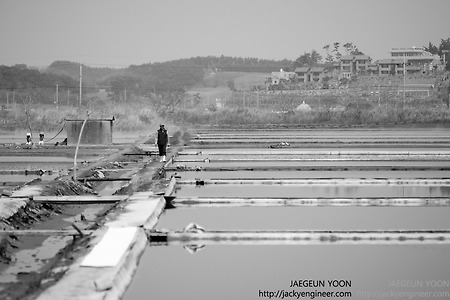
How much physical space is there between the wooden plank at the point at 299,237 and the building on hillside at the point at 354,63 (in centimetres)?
8403

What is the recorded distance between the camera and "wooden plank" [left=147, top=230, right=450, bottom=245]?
732 centimetres

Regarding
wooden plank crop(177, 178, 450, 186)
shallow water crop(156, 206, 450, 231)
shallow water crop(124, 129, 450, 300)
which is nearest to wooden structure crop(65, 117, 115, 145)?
shallow water crop(124, 129, 450, 300)

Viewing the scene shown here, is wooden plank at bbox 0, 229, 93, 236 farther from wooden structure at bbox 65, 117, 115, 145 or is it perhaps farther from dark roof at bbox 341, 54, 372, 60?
dark roof at bbox 341, 54, 372, 60

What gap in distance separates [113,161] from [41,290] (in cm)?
916

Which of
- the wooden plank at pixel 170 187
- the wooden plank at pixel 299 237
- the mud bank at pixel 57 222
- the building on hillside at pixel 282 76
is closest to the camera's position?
the mud bank at pixel 57 222

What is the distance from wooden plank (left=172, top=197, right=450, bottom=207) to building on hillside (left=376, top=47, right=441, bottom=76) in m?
68.4

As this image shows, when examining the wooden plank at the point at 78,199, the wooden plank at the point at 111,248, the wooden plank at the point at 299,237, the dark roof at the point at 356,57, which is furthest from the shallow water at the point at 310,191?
the dark roof at the point at 356,57

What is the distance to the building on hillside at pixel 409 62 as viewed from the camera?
85.8 meters

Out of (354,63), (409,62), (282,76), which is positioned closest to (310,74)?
(354,63)

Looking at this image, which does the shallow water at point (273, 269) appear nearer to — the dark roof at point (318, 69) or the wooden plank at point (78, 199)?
the wooden plank at point (78, 199)

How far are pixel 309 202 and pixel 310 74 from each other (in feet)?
261

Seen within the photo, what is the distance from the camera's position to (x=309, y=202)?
952 centimetres

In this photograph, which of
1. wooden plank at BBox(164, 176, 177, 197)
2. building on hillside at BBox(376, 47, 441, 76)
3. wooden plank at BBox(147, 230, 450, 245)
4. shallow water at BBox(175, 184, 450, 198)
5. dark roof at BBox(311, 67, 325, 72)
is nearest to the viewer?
wooden plank at BBox(147, 230, 450, 245)

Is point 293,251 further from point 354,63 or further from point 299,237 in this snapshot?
point 354,63
